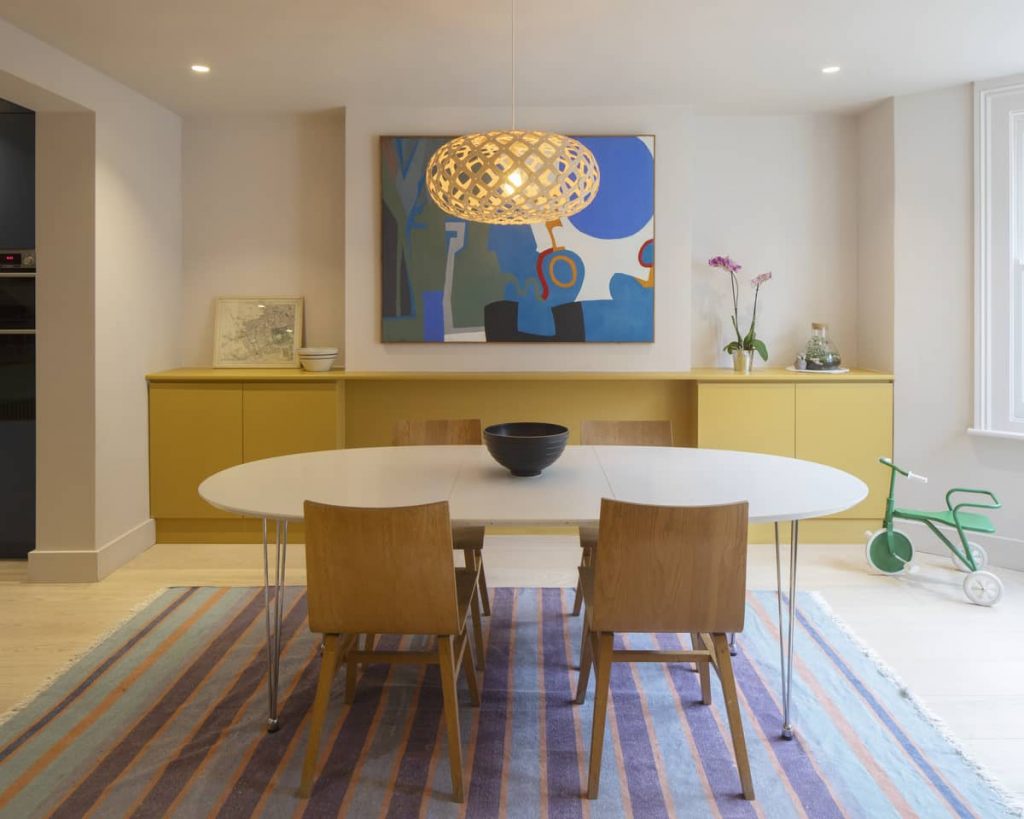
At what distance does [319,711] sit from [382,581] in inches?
16.2

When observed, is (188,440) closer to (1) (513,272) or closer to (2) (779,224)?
(1) (513,272)

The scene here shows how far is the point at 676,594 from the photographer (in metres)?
2.08

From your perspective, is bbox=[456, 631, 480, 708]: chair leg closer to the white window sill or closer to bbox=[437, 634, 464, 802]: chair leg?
bbox=[437, 634, 464, 802]: chair leg

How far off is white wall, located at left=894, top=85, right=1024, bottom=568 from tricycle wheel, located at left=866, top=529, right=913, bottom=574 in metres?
0.55

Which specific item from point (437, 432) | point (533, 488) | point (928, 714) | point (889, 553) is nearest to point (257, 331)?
point (437, 432)

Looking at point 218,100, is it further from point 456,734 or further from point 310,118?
point 456,734

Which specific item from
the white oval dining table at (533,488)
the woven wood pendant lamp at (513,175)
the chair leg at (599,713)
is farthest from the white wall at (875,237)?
the chair leg at (599,713)

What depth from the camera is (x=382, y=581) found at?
2.07 metres

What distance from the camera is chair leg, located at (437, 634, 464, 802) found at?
6.94ft

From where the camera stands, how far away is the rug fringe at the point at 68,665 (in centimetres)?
260

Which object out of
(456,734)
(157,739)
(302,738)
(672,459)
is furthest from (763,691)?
(157,739)

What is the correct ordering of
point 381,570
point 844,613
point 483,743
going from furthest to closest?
1. point 844,613
2. point 483,743
3. point 381,570

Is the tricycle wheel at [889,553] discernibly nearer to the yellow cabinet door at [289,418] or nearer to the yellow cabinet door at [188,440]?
the yellow cabinet door at [289,418]

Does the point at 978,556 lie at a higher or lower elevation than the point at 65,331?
lower
